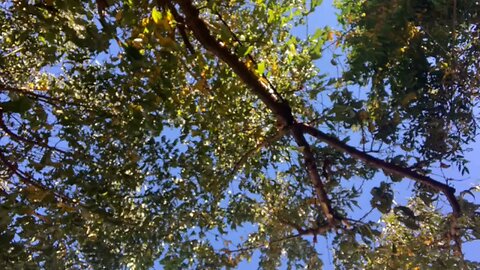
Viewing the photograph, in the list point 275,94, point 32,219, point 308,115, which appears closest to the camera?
point 32,219

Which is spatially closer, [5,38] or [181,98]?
[181,98]

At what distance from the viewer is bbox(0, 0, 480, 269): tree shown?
12.4ft

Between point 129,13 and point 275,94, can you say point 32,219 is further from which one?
point 275,94

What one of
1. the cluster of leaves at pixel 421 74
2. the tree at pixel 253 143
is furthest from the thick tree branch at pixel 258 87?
the cluster of leaves at pixel 421 74

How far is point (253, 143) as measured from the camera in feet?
15.4

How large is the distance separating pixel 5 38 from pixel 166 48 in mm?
2326

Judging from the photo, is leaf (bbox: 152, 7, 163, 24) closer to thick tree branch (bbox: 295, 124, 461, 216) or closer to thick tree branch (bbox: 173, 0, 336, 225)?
thick tree branch (bbox: 173, 0, 336, 225)

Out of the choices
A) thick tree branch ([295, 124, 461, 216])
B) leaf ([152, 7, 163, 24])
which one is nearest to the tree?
thick tree branch ([295, 124, 461, 216])

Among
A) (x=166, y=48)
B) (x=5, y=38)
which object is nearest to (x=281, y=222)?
(x=166, y=48)

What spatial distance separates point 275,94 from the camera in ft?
13.2

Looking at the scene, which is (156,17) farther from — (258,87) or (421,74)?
(421,74)

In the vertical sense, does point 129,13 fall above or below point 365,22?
below

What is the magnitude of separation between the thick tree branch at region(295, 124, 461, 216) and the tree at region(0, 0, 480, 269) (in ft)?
0.03

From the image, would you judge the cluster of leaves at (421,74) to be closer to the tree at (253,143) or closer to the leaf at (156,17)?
the tree at (253,143)
